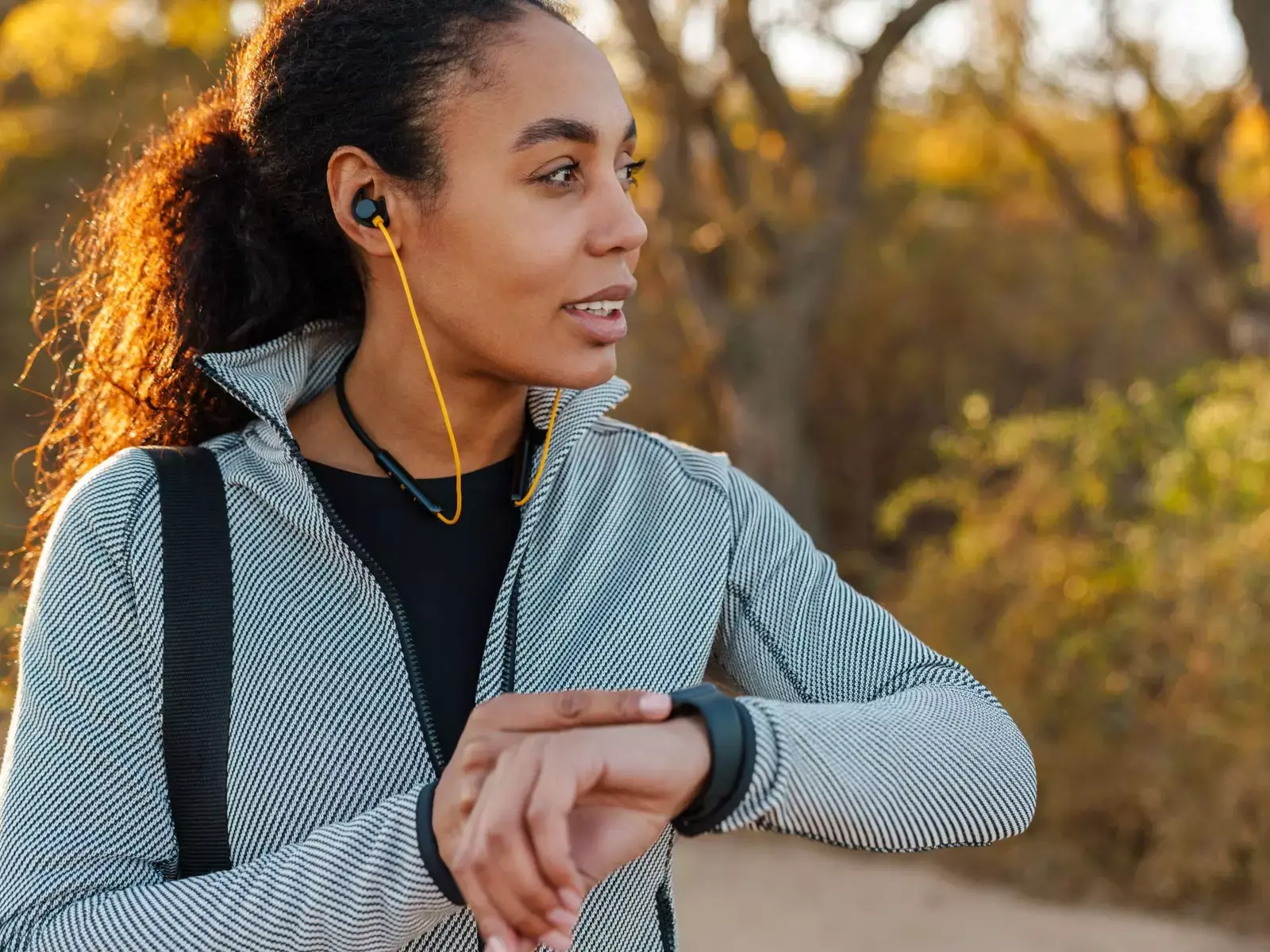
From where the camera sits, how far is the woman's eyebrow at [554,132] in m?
1.63

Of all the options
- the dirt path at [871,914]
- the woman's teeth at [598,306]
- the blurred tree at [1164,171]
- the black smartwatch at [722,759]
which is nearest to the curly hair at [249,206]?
the woman's teeth at [598,306]

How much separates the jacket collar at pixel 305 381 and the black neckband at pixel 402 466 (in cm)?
2

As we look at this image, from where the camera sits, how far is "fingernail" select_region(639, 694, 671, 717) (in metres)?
1.32

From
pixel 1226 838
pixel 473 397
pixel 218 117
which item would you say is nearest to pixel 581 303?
pixel 473 397

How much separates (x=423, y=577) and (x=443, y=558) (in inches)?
1.5

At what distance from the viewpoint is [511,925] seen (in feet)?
4.14

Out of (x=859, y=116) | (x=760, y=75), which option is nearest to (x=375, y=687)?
(x=859, y=116)

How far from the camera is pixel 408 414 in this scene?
70.9 inches

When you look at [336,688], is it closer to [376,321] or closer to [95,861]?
[95,861]

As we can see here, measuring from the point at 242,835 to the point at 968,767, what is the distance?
0.76 metres

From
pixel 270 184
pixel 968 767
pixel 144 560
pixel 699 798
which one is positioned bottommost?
pixel 968 767

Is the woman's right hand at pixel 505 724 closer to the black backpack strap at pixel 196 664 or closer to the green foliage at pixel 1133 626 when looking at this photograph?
the black backpack strap at pixel 196 664

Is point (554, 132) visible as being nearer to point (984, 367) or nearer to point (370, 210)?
point (370, 210)

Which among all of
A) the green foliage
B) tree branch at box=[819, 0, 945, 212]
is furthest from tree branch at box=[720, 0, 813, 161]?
the green foliage
